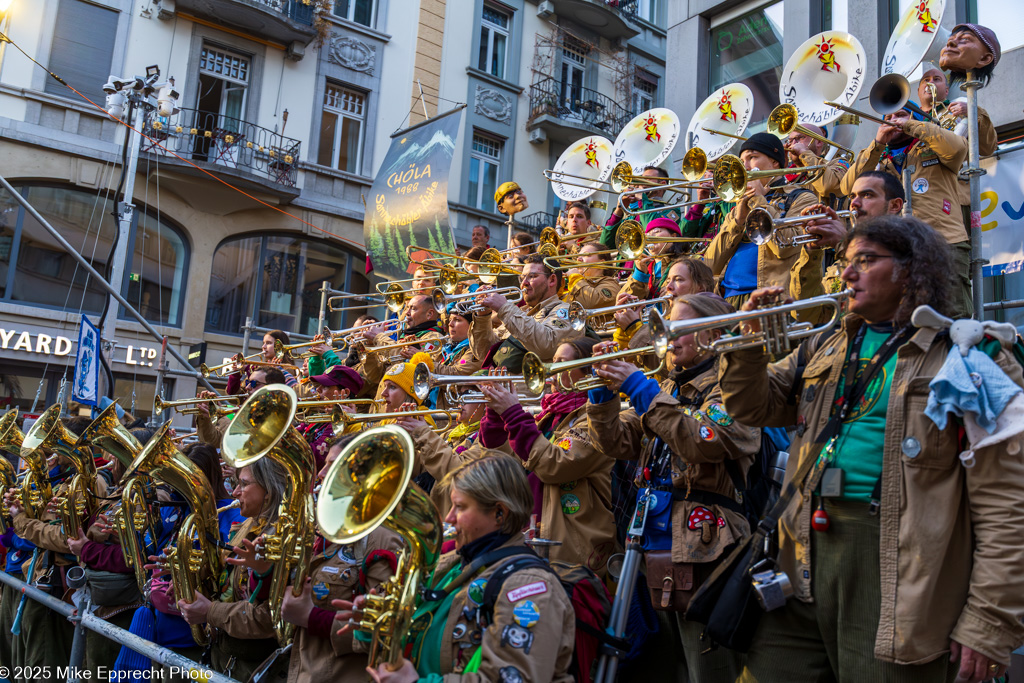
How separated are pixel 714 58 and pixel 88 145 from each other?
38.1ft

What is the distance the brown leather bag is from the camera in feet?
10.7

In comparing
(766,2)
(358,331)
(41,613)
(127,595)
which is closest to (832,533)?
(127,595)

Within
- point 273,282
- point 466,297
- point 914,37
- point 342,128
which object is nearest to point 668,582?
point 466,297

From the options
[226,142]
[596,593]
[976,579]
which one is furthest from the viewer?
[226,142]

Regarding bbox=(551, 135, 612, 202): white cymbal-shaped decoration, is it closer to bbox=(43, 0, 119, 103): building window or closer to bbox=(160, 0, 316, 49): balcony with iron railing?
bbox=(160, 0, 316, 49): balcony with iron railing

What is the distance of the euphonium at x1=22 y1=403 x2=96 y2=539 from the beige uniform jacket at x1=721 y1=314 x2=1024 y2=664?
4.65m

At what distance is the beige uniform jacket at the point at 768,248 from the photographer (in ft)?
16.8

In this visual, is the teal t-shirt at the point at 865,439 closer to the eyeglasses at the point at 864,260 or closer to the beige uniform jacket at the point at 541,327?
the eyeglasses at the point at 864,260

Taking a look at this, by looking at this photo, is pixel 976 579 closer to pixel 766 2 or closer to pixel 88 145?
pixel 766 2

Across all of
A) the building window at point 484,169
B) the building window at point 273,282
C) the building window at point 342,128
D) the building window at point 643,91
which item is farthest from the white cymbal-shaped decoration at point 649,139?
the building window at point 643,91

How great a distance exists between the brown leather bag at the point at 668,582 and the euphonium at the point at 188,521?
7.32 feet

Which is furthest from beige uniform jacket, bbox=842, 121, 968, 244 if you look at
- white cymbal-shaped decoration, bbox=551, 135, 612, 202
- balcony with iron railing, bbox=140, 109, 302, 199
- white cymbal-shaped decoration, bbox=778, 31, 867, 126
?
balcony with iron railing, bbox=140, 109, 302, 199

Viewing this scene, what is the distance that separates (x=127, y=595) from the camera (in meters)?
4.89

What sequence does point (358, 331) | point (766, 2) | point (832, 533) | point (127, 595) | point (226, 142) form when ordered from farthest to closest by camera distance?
point (226, 142) → point (766, 2) → point (358, 331) → point (127, 595) → point (832, 533)
